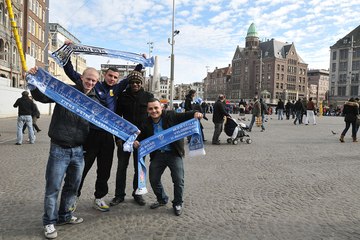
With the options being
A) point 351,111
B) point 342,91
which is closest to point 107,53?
point 351,111

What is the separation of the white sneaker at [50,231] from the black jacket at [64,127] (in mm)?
955

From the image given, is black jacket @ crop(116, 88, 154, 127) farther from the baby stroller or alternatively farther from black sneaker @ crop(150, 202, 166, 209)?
the baby stroller

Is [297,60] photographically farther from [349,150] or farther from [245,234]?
[245,234]

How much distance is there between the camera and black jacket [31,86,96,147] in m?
3.82

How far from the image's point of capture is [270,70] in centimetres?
11756

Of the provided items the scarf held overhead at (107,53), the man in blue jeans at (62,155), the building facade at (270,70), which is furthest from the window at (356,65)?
the man in blue jeans at (62,155)

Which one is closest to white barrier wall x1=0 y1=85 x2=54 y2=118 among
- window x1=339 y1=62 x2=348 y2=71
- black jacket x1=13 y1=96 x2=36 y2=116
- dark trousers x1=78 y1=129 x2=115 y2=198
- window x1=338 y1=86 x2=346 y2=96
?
black jacket x1=13 y1=96 x2=36 y2=116

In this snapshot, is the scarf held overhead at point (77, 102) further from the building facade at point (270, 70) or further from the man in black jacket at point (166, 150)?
the building facade at point (270, 70)

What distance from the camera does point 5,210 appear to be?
15.2 feet

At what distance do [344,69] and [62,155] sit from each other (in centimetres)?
9605

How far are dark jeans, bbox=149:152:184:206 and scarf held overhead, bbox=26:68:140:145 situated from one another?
0.70m

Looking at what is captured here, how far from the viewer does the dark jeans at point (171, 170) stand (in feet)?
15.5

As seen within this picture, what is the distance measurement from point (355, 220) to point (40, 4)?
51500mm

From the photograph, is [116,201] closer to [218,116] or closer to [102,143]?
[102,143]
